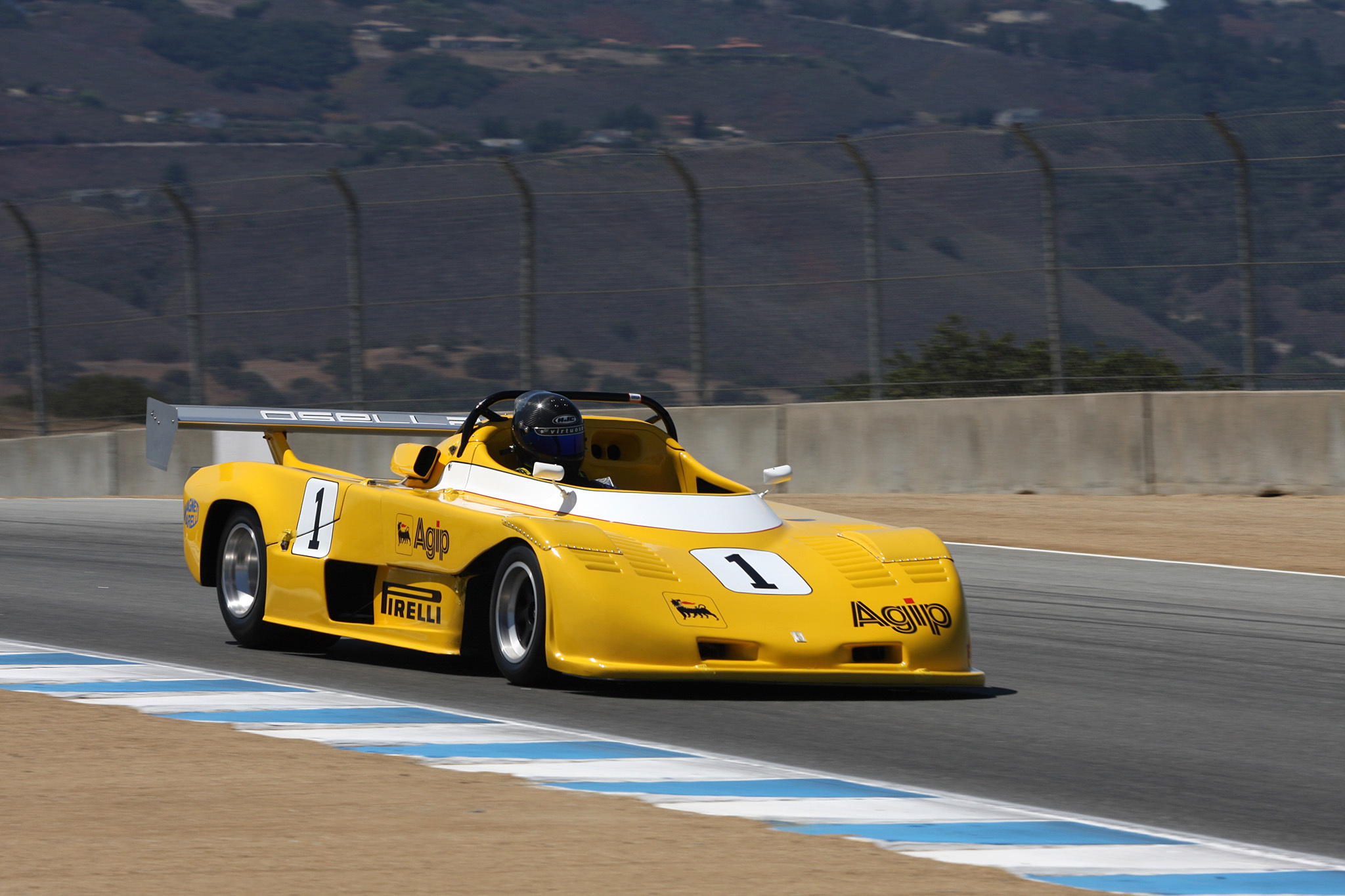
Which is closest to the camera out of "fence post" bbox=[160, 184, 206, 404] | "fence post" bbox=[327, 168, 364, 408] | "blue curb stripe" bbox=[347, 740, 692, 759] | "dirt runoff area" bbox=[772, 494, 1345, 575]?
"blue curb stripe" bbox=[347, 740, 692, 759]

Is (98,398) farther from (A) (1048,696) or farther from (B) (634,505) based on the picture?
(A) (1048,696)

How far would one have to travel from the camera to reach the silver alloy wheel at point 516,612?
25.2 feet

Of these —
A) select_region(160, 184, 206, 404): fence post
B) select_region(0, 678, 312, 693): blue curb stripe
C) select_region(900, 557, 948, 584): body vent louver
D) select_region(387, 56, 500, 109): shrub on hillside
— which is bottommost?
select_region(0, 678, 312, 693): blue curb stripe

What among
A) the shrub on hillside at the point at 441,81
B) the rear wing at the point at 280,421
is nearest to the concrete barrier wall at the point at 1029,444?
the rear wing at the point at 280,421

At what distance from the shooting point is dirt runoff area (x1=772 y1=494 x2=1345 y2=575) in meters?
13.6

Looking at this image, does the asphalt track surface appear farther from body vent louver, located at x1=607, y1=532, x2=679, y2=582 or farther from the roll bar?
the roll bar

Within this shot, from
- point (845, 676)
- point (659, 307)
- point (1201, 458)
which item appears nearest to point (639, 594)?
point (845, 676)

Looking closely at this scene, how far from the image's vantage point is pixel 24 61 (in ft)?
432

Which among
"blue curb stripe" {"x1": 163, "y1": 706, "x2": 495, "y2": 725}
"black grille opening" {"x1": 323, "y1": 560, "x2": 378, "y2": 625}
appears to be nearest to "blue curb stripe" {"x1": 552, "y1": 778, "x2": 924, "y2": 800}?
"blue curb stripe" {"x1": 163, "y1": 706, "x2": 495, "y2": 725}

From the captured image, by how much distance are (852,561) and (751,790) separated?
7.65 ft

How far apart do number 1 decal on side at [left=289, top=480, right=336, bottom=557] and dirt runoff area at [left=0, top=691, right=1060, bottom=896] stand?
8.26 ft

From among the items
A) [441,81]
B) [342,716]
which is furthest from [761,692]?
[441,81]

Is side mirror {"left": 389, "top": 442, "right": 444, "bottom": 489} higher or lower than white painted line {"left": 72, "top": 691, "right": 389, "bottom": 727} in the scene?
higher

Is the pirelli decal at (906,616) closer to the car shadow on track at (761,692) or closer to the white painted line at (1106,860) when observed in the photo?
the car shadow on track at (761,692)
